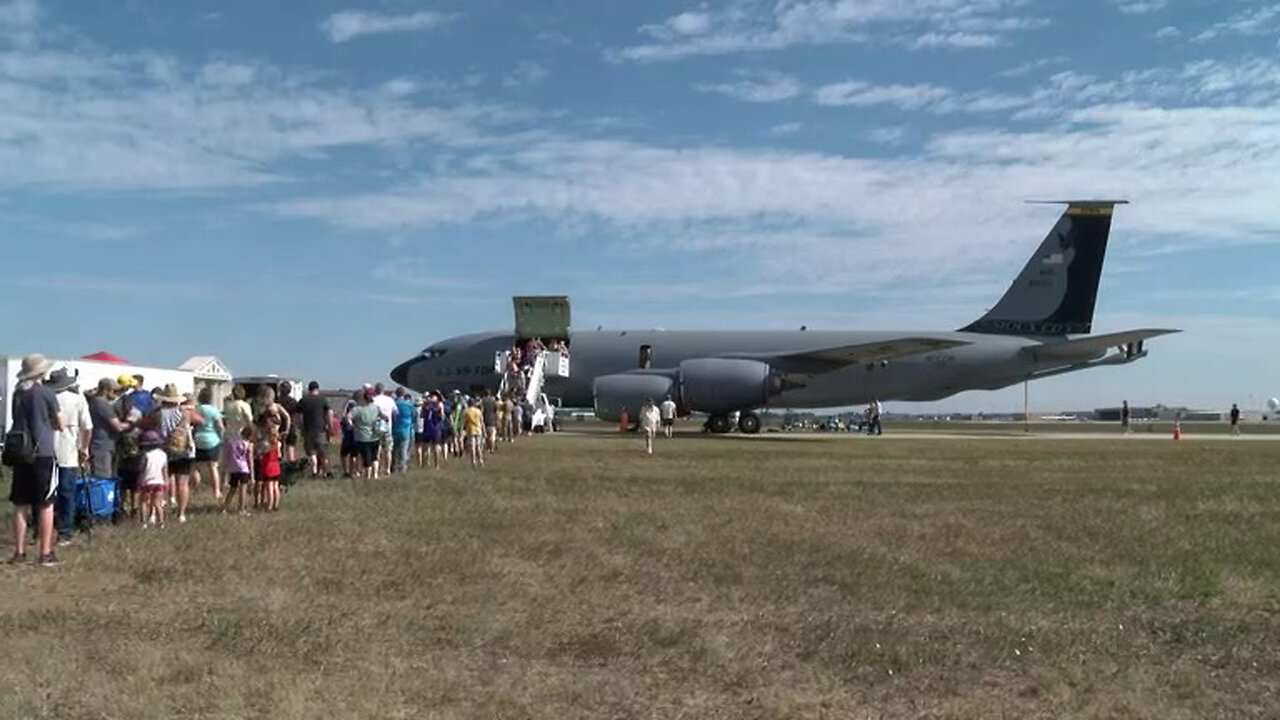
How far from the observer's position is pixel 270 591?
7887mm

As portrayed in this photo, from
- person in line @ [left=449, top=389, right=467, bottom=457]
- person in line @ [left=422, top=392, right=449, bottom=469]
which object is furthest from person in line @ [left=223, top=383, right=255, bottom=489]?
person in line @ [left=449, top=389, right=467, bottom=457]

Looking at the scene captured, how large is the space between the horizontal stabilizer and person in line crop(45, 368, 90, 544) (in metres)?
31.2

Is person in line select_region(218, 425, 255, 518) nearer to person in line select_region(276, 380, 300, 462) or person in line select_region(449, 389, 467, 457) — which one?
person in line select_region(276, 380, 300, 462)

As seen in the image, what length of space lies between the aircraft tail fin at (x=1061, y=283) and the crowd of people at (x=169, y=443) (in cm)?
2713

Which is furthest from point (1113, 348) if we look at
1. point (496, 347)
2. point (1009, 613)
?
point (1009, 613)

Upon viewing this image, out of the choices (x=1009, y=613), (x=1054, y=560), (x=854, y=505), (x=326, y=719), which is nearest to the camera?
(x=326, y=719)

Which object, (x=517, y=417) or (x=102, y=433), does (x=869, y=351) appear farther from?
(x=102, y=433)

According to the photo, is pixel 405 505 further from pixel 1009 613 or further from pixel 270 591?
pixel 1009 613

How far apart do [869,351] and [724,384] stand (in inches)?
200

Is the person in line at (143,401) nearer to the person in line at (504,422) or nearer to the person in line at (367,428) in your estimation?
the person in line at (367,428)

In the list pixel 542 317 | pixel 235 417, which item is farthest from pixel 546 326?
pixel 235 417

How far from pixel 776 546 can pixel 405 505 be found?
490 centimetres

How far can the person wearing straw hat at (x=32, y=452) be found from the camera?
9086 mm

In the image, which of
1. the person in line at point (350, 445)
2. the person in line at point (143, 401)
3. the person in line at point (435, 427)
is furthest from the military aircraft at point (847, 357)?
the person in line at point (143, 401)
